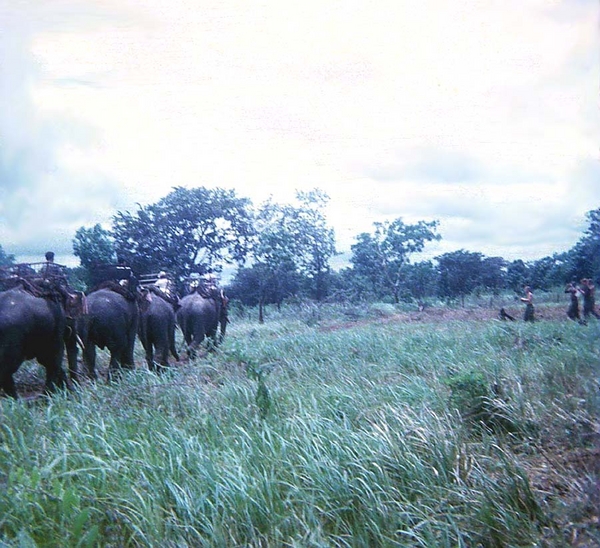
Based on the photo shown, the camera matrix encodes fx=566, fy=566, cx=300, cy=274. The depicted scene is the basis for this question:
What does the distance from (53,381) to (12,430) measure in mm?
1983

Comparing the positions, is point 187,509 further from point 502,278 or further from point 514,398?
point 502,278

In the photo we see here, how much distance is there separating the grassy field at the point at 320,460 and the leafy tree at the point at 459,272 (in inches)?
81.1

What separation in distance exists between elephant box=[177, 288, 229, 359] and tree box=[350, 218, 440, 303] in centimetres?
333

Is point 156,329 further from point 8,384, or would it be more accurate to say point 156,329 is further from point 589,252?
point 589,252

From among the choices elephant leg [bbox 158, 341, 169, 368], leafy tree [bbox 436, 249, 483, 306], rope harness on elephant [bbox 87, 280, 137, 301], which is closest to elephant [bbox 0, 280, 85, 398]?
rope harness on elephant [bbox 87, 280, 137, 301]

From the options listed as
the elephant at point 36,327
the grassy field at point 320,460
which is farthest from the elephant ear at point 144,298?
the grassy field at point 320,460

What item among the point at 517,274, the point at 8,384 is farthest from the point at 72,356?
the point at 517,274

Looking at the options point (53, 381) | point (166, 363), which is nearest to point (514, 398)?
point (53, 381)

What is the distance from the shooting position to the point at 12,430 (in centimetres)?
457

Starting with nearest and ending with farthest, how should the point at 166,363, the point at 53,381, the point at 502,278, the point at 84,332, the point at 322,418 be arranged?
the point at 322,418 < the point at 53,381 < the point at 84,332 < the point at 502,278 < the point at 166,363

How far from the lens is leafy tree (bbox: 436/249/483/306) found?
8.03 metres

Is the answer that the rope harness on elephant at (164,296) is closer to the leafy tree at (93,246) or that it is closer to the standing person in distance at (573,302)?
the leafy tree at (93,246)

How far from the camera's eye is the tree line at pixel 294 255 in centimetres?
706

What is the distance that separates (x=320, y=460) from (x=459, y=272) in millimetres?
5344
